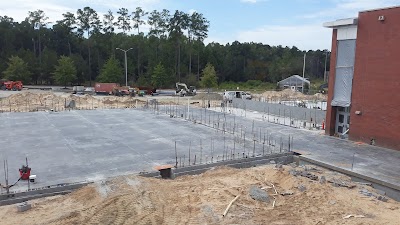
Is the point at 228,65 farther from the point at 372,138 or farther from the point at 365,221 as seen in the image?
the point at 365,221

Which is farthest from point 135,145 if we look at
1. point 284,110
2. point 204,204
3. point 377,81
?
point 284,110

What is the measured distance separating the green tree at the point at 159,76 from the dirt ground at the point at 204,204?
51.6 m

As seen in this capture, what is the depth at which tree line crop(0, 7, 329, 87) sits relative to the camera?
69375 mm

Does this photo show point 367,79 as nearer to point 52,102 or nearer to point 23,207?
point 23,207

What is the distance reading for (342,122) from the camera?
2248cm

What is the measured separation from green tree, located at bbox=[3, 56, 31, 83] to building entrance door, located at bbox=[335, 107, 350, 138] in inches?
2221

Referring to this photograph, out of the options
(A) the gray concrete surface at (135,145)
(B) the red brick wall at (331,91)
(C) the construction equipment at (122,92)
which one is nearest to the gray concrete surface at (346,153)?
(A) the gray concrete surface at (135,145)

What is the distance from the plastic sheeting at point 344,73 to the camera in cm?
2130

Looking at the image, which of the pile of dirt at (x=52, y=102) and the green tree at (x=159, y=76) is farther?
the green tree at (x=159, y=76)

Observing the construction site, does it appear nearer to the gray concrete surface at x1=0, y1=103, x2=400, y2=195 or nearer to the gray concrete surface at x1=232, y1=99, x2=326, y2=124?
the gray concrete surface at x1=0, y1=103, x2=400, y2=195

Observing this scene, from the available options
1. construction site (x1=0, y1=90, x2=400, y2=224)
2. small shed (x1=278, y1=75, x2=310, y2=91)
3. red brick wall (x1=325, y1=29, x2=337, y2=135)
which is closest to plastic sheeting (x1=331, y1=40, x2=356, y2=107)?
red brick wall (x1=325, y1=29, x2=337, y2=135)

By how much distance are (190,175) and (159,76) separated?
5066 centimetres

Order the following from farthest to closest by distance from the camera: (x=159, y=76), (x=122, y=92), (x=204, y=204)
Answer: (x=159, y=76) < (x=122, y=92) < (x=204, y=204)

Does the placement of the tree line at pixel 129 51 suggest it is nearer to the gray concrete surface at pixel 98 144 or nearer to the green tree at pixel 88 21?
the green tree at pixel 88 21
